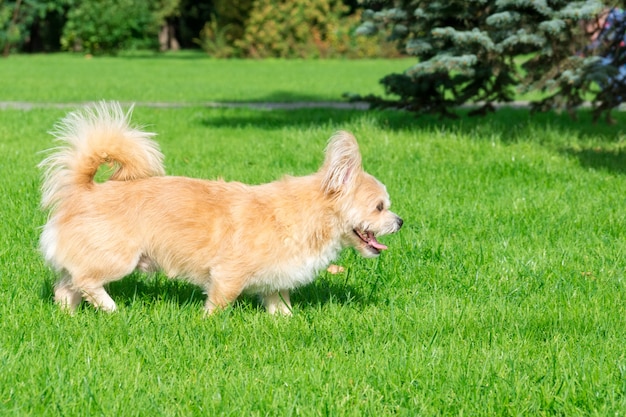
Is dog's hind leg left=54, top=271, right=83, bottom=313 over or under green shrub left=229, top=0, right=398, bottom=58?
over

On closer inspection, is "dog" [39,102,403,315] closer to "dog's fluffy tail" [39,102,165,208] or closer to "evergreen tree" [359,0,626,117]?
"dog's fluffy tail" [39,102,165,208]

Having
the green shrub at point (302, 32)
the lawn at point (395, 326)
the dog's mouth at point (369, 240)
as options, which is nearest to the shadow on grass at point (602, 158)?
the lawn at point (395, 326)

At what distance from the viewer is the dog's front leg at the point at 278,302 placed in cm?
493

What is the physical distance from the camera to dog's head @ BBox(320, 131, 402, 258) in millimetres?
4492

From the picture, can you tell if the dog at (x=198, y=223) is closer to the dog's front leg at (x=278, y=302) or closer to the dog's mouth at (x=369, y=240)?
the dog's mouth at (x=369, y=240)

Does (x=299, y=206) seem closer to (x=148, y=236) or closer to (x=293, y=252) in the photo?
(x=293, y=252)

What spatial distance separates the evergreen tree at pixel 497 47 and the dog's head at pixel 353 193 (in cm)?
617

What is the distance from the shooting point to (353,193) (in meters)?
4.62

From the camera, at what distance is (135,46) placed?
136 feet

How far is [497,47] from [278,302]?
6.54 metres

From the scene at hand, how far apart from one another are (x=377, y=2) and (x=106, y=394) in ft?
29.2

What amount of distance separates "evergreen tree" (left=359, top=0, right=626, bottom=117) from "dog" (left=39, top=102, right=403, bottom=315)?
20.5 ft

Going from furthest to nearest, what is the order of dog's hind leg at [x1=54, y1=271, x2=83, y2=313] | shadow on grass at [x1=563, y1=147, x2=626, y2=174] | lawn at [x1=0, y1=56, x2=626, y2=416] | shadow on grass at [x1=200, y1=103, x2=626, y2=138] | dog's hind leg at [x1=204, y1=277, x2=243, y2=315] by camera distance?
shadow on grass at [x1=200, y1=103, x2=626, y2=138] < shadow on grass at [x1=563, y1=147, x2=626, y2=174] < dog's hind leg at [x1=54, y1=271, x2=83, y2=313] < dog's hind leg at [x1=204, y1=277, x2=243, y2=315] < lawn at [x1=0, y1=56, x2=626, y2=416]

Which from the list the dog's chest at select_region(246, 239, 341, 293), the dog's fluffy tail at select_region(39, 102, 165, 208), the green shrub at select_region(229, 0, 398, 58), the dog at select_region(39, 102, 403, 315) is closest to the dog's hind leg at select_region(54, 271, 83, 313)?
the dog at select_region(39, 102, 403, 315)
